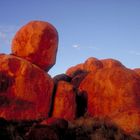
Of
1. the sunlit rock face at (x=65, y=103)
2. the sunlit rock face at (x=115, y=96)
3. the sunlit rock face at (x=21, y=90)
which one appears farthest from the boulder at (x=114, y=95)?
the sunlit rock face at (x=21, y=90)

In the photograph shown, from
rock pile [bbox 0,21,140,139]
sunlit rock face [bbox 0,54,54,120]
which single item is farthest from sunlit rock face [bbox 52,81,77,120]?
sunlit rock face [bbox 0,54,54,120]

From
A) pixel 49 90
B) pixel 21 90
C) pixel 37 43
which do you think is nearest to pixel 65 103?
pixel 49 90

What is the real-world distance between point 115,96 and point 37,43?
24.5ft

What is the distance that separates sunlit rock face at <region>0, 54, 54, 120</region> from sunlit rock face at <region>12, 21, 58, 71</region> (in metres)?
1.98

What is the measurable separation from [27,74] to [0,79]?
1999 mm

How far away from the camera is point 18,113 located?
24.7 m

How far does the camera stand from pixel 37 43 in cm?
2773

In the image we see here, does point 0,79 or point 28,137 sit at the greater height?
point 0,79

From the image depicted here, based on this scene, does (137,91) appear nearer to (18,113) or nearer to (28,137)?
(18,113)

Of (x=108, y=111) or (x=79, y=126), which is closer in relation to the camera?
(x=79, y=126)

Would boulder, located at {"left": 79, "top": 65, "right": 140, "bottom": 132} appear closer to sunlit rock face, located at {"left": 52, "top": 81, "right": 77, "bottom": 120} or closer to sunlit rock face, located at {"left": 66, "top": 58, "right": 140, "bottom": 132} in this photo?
sunlit rock face, located at {"left": 66, "top": 58, "right": 140, "bottom": 132}

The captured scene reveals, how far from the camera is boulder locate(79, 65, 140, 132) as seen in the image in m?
25.5

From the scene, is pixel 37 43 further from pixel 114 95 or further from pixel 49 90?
pixel 114 95

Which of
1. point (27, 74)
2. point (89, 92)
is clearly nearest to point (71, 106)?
point (89, 92)
